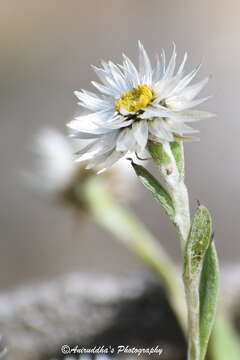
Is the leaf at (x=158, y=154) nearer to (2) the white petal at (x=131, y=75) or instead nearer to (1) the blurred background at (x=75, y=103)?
(2) the white petal at (x=131, y=75)

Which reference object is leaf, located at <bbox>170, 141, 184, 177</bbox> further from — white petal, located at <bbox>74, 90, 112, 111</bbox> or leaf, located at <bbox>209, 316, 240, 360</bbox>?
leaf, located at <bbox>209, 316, 240, 360</bbox>

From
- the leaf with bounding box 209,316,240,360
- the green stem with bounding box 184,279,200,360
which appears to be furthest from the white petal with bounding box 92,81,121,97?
the leaf with bounding box 209,316,240,360

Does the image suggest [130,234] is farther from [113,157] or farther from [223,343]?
[113,157]

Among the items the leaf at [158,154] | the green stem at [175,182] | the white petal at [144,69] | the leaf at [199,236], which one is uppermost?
the white petal at [144,69]

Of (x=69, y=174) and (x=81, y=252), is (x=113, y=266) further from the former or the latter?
(x=69, y=174)

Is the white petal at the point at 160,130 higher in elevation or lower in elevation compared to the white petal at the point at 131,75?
lower

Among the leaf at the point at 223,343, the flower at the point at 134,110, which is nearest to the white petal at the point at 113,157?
the flower at the point at 134,110

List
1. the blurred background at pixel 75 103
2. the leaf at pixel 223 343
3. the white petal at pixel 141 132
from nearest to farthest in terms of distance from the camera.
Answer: the white petal at pixel 141 132, the leaf at pixel 223 343, the blurred background at pixel 75 103
